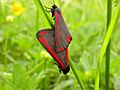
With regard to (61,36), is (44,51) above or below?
below

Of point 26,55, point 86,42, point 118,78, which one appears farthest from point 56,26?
point 86,42

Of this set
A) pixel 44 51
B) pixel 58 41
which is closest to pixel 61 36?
pixel 58 41

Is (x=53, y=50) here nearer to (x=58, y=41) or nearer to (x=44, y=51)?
(x=58, y=41)

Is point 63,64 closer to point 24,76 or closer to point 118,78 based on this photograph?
point 24,76

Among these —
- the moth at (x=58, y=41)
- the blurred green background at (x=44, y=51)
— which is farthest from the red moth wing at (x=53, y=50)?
the blurred green background at (x=44, y=51)

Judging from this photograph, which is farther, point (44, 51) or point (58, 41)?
point (44, 51)

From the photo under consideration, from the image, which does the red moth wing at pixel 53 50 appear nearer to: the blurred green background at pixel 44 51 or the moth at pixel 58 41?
the moth at pixel 58 41

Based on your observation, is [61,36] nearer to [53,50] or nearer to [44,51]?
[53,50]
